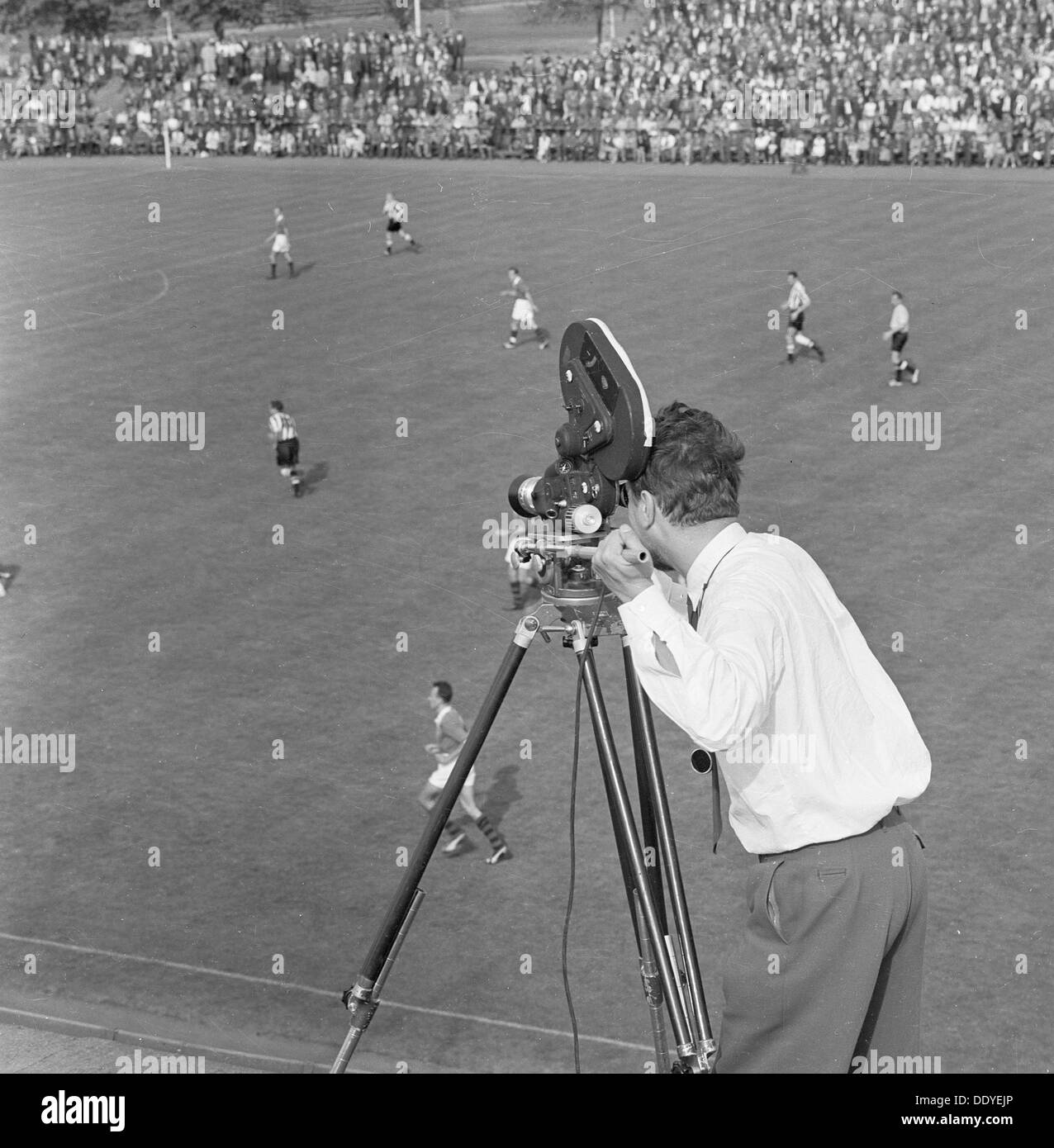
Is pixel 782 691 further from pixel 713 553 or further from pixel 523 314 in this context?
pixel 523 314

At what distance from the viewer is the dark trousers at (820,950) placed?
4199 mm

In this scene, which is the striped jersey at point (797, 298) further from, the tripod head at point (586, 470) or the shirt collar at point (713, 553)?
the shirt collar at point (713, 553)

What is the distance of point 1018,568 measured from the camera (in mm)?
20094

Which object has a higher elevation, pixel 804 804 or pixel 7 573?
pixel 804 804

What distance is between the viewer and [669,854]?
516 centimetres

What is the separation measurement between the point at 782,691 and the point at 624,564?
0.55m

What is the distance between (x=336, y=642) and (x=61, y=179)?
27566 millimetres

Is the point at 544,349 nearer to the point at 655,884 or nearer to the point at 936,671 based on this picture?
the point at 936,671

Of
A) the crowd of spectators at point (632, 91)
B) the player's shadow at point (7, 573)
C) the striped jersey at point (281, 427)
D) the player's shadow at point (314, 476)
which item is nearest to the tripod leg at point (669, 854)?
the player's shadow at point (7, 573)

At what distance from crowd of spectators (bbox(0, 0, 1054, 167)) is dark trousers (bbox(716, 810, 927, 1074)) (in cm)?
3798

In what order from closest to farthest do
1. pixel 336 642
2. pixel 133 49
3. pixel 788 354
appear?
1. pixel 336 642
2. pixel 788 354
3. pixel 133 49

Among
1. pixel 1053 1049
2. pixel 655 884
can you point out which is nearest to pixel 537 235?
pixel 1053 1049

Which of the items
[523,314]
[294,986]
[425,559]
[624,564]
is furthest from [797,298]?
[624,564]

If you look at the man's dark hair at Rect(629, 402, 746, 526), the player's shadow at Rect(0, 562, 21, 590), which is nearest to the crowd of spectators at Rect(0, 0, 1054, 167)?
the player's shadow at Rect(0, 562, 21, 590)
